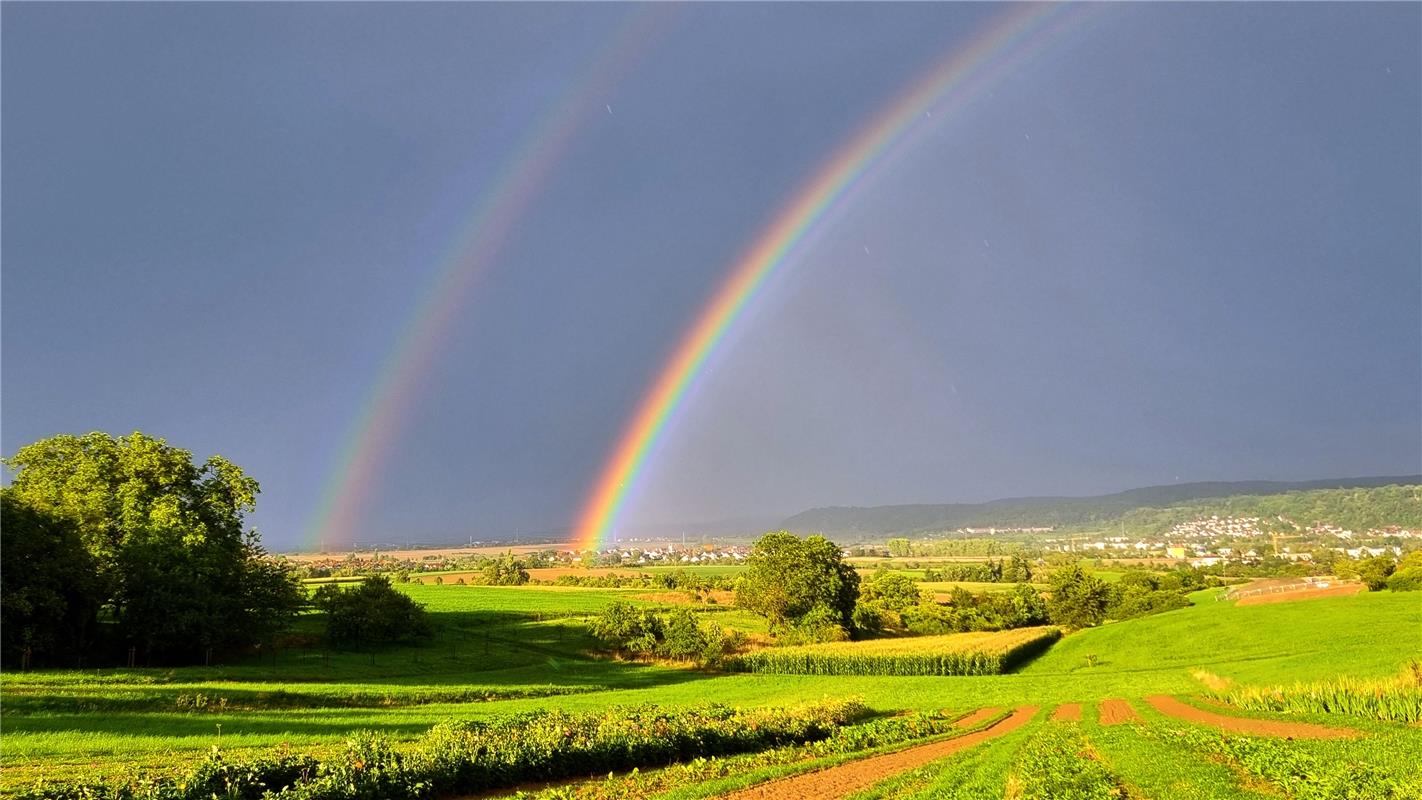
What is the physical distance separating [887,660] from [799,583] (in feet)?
65.5

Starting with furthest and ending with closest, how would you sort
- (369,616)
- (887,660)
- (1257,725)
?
(887,660), (369,616), (1257,725)

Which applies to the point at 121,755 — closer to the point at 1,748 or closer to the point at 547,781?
the point at 1,748

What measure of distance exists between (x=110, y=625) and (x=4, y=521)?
1112cm

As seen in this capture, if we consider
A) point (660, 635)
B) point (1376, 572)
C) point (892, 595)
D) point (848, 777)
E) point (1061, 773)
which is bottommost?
point (1376, 572)

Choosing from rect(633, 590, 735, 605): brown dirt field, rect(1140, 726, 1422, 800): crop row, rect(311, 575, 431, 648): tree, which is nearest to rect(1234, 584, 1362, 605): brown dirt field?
rect(633, 590, 735, 605): brown dirt field

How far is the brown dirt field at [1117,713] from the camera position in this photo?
3328cm

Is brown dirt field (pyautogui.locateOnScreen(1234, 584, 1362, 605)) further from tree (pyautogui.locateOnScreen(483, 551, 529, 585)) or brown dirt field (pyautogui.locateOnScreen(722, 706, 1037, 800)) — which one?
tree (pyautogui.locateOnScreen(483, 551, 529, 585))

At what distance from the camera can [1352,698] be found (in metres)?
31.0

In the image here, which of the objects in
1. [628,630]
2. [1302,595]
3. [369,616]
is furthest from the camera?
[1302,595]

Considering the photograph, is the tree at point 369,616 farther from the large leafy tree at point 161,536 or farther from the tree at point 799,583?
the tree at point 799,583

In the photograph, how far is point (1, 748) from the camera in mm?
21766

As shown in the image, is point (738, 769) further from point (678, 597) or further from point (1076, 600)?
point (1076, 600)

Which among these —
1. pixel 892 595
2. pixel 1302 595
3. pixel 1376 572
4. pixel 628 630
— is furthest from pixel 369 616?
pixel 1376 572

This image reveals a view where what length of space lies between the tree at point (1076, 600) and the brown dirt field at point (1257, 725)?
76.1 metres
